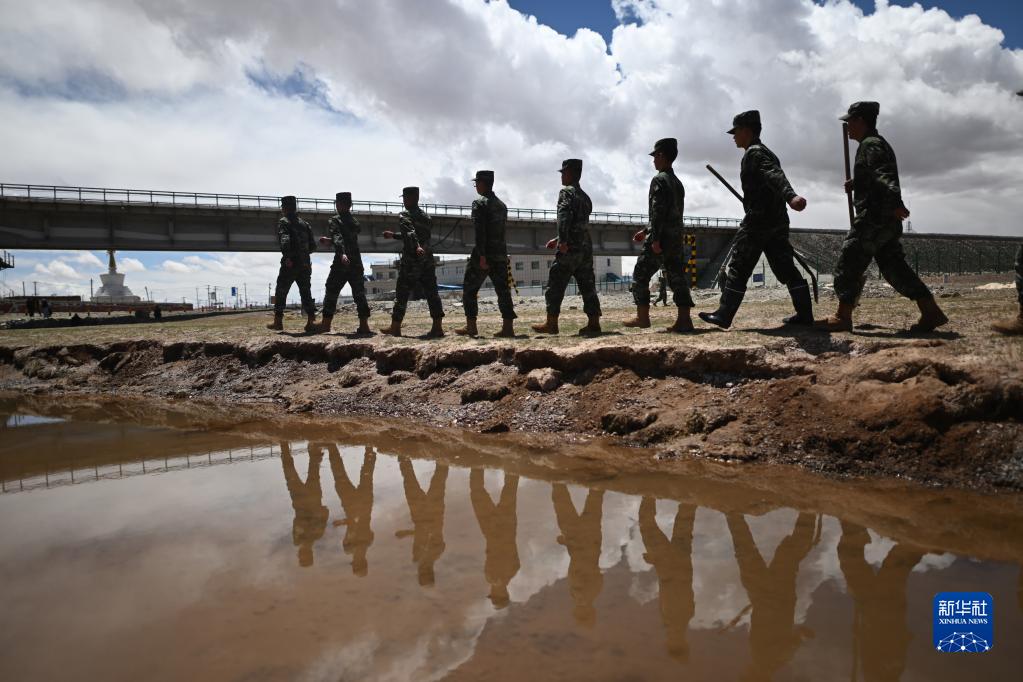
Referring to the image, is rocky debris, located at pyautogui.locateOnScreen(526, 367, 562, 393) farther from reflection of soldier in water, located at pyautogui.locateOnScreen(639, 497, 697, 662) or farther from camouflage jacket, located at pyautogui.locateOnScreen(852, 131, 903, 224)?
camouflage jacket, located at pyautogui.locateOnScreen(852, 131, 903, 224)

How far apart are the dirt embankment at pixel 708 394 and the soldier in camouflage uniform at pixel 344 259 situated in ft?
3.43

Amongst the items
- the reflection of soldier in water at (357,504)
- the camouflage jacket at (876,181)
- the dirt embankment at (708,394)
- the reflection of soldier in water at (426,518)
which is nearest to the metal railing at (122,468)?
the reflection of soldier in water at (357,504)

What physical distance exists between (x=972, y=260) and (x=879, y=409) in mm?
50217

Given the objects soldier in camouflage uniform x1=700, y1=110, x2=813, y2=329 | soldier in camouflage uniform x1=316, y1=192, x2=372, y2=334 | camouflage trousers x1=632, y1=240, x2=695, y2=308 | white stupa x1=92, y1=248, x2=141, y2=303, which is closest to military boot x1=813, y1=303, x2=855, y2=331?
soldier in camouflage uniform x1=700, y1=110, x2=813, y2=329

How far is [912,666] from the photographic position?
2.20 m

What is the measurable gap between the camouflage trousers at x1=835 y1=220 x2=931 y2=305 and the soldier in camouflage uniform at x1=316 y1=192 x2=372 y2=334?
7.16m

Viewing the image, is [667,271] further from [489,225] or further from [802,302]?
[489,225]

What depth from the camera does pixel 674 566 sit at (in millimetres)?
3125

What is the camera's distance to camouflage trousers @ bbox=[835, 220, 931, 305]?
5.72m

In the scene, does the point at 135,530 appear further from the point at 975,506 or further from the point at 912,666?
the point at 975,506

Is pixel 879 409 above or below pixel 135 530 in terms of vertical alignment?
above

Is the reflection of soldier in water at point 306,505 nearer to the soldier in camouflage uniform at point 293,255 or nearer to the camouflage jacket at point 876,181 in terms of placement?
the camouflage jacket at point 876,181

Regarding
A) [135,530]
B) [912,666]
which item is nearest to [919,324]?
[912,666]

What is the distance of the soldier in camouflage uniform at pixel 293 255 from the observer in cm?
1160
